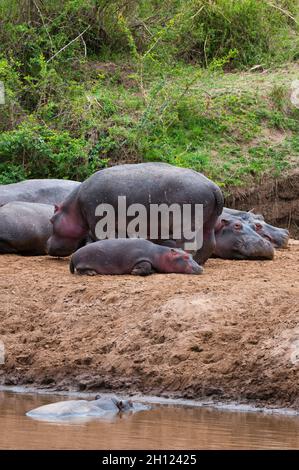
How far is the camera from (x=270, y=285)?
362 inches

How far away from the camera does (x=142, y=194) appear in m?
10.5

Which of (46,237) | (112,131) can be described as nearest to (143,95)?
(112,131)

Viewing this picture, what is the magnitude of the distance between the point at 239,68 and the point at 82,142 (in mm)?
4542

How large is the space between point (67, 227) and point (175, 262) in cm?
146

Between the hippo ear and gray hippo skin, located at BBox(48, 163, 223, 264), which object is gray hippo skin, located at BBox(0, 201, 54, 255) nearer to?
gray hippo skin, located at BBox(48, 163, 223, 264)

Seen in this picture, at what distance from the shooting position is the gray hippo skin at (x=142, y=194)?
10484 mm

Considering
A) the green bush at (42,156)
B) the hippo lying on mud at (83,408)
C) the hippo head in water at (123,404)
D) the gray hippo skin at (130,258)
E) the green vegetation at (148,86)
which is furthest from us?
the green vegetation at (148,86)

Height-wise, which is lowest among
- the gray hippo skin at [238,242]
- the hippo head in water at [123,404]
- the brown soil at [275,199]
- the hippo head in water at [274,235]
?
the brown soil at [275,199]

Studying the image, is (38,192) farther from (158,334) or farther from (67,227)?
(158,334)

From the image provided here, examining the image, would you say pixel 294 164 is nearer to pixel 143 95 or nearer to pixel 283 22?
pixel 143 95

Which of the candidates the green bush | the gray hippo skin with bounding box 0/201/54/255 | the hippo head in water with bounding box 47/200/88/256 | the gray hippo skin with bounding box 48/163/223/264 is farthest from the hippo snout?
the green bush

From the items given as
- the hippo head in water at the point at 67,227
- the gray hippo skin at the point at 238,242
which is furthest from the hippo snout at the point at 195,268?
the hippo head in water at the point at 67,227

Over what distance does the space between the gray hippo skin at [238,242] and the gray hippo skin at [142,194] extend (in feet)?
1.82

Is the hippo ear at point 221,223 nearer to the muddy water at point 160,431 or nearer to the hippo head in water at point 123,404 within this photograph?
the muddy water at point 160,431
